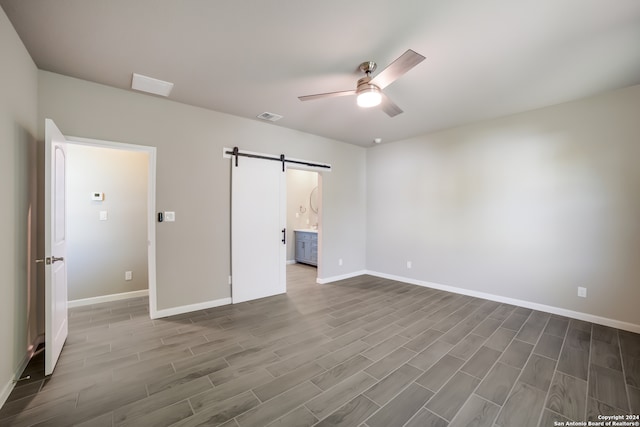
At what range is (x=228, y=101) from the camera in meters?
3.37

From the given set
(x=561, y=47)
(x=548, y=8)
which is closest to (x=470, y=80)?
(x=561, y=47)

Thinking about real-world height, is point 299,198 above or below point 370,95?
below

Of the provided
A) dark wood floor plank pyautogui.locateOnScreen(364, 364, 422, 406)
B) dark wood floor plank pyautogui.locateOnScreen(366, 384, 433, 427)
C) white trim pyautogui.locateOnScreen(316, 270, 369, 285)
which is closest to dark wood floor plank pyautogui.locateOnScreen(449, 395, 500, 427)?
dark wood floor plank pyautogui.locateOnScreen(366, 384, 433, 427)

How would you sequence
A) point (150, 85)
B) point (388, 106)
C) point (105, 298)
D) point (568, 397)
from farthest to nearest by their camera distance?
point (105, 298)
point (150, 85)
point (388, 106)
point (568, 397)

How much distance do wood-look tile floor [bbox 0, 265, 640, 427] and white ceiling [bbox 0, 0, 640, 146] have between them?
8.97 feet

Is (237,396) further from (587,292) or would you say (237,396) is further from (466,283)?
(587,292)

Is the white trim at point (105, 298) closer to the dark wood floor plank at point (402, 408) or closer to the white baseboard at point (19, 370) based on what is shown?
the white baseboard at point (19, 370)

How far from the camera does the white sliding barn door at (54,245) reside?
212cm

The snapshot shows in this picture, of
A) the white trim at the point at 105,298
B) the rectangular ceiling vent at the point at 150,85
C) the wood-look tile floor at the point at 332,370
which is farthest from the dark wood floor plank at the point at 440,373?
the white trim at the point at 105,298

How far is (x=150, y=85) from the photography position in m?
2.95

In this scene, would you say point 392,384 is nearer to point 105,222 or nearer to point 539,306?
→ point 539,306

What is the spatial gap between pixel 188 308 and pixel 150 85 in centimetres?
275

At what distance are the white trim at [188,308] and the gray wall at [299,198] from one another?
3.35 metres

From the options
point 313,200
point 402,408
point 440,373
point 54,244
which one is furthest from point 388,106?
point 313,200
